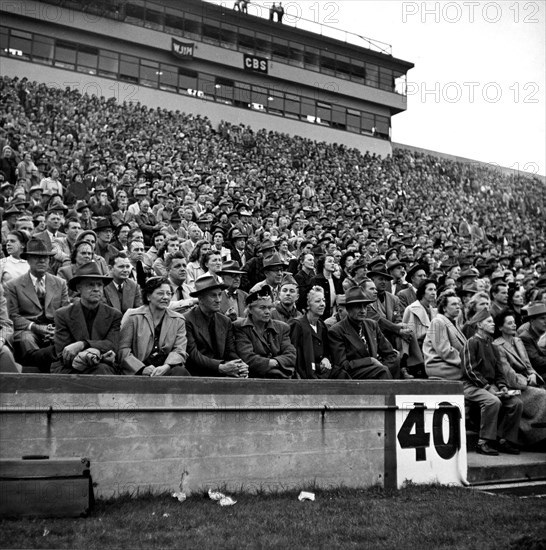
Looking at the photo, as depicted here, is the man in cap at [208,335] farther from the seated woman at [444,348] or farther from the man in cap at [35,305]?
the seated woman at [444,348]

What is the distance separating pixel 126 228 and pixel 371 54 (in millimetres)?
39285

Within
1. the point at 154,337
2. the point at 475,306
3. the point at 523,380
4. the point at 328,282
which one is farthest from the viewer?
the point at 328,282

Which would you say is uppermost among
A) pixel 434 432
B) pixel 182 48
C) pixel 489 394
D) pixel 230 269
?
pixel 182 48

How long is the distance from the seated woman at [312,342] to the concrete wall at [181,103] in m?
29.4

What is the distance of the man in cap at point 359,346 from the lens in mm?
7996

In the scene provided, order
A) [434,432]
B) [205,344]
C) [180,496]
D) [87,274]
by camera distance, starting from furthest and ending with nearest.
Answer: [434,432] → [205,344] → [87,274] → [180,496]

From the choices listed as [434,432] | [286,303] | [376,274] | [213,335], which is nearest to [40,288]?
[213,335]

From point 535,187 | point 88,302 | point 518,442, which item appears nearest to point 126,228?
point 88,302

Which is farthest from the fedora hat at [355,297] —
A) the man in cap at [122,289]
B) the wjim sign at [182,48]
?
the wjim sign at [182,48]

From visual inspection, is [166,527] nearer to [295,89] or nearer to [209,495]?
[209,495]

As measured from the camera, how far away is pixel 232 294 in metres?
9.64

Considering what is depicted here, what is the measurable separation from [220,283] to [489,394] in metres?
3.88

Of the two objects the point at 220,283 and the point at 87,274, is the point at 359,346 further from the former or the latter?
the point at 87,274

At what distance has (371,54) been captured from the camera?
46.4 meters
